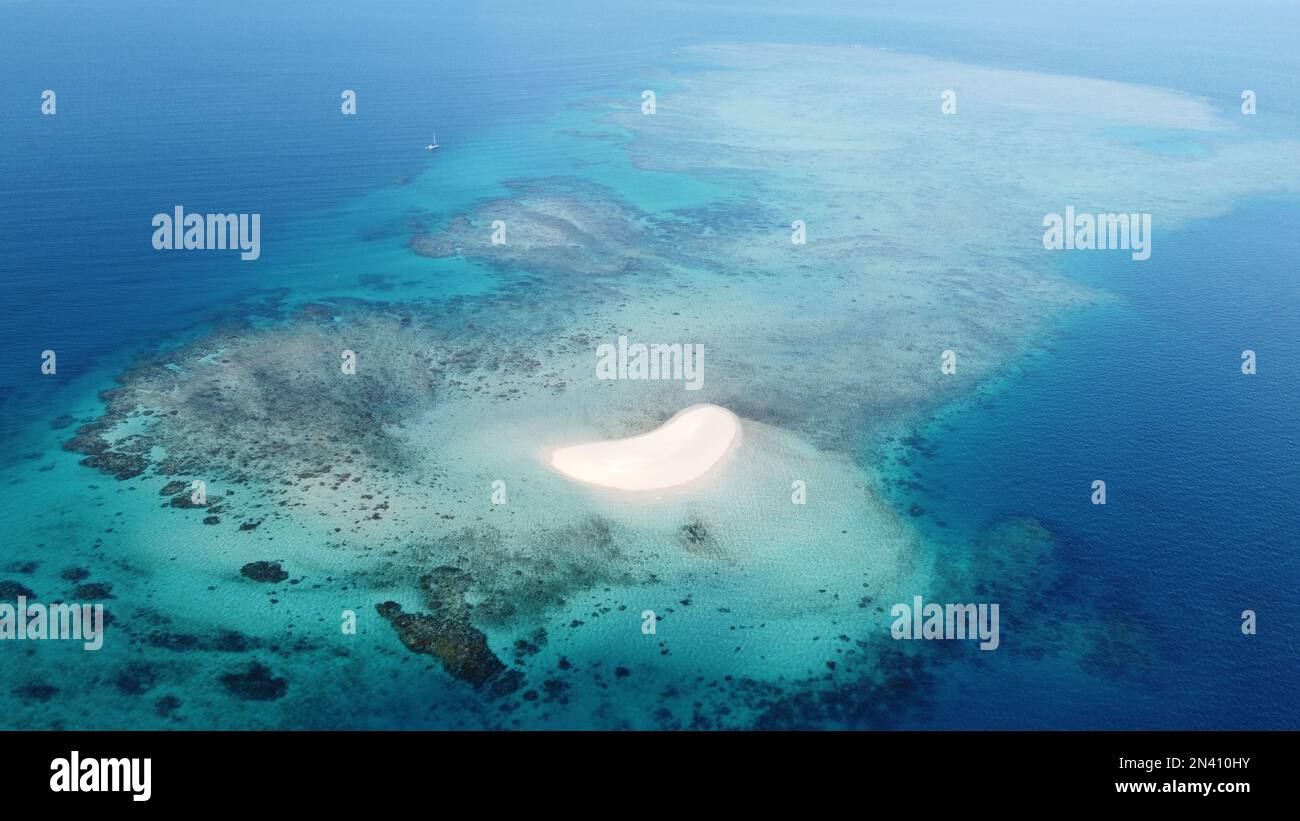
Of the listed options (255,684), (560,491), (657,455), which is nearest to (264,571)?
(255,684)

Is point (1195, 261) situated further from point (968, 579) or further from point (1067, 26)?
point (1067, 26)

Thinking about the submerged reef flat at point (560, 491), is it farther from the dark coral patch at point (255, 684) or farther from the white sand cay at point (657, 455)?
the white sand cay at point (657, 455)

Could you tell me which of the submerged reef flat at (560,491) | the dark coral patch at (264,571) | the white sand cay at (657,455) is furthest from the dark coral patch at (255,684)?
the white sand cay at (657,455)

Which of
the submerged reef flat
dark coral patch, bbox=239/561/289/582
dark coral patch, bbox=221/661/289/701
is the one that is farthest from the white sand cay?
dark coral patch, bbox=221/661/289/701

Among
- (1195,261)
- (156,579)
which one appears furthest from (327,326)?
(1195,261)

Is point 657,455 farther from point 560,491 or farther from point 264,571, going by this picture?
point 264,571

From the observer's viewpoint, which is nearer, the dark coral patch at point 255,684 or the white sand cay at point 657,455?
the dark coral patch at point 255,684
